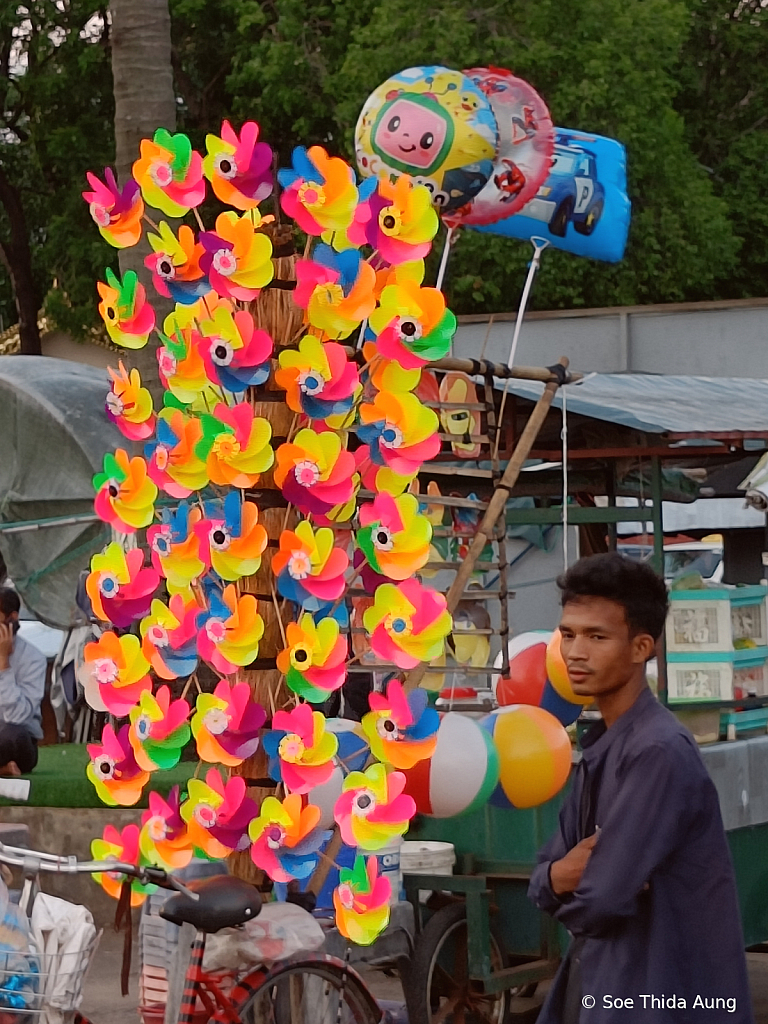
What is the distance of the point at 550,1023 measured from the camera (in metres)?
3.11

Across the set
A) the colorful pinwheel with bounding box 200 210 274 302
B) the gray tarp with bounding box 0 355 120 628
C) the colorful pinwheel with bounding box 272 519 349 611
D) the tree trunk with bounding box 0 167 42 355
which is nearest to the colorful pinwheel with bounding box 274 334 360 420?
the colorful pinwheel with bounding box 200 210 274 302

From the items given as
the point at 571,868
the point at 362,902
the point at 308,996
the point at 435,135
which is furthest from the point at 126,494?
the point at 435,135

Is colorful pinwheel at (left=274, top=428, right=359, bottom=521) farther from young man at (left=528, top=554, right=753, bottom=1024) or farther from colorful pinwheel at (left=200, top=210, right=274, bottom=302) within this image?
young man at (left=528, top=554, right=753, bottom=1024)

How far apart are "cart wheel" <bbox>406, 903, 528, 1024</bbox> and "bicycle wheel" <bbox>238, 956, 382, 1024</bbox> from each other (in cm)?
114

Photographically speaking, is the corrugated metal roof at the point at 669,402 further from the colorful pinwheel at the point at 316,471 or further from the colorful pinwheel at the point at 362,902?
the colorful pinwheel at the point at 362,902

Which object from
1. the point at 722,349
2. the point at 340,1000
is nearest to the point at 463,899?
the point at 340,1000

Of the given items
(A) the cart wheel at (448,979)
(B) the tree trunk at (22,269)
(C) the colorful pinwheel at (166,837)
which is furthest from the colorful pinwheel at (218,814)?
(B) the tree trunk at (22,269)

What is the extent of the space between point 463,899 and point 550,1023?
9.05 ft

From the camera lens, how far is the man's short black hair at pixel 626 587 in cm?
315

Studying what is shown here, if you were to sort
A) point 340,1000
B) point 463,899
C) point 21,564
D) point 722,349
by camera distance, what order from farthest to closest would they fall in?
point 722,349 < point 21,564 < point 463,899 < point 340,1000

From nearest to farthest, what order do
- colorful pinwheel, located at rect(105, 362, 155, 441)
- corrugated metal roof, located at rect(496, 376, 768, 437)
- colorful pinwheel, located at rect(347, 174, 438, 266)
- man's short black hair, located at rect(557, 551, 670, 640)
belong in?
man's short black hair, located at rect(557, 551, 670, 640) → colorful pinwheel, located at rect(347, 174, 438, 266) → colorful pinwheel, located at rect(105, 362, 155, 441) → corrugated metal roof, located at rect(496, 376, 768, 437)

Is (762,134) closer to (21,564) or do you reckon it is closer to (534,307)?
(534,307)

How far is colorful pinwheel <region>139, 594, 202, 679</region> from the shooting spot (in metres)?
4.16

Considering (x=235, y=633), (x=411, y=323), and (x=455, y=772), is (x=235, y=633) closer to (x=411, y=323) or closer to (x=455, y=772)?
(x=411, y=323)
